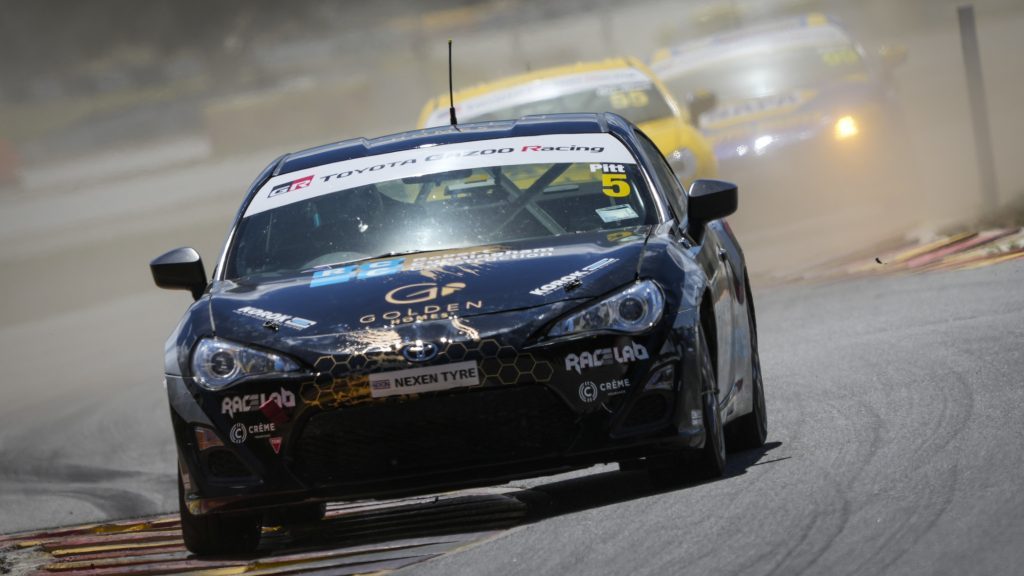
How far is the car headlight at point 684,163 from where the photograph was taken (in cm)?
1362

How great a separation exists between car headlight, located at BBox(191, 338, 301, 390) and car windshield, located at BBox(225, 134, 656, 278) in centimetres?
75

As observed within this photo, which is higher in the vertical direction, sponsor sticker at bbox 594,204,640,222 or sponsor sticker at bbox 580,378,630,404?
sponsor sticker at bbox 594,204,640,222

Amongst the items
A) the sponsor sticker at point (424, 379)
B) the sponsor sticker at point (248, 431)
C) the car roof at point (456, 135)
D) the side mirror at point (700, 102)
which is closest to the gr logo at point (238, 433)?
the sponsor sticker at point (248, 431)

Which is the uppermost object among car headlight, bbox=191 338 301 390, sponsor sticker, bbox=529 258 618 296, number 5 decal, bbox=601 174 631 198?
number 5 decal, bbox=601 174 631 198

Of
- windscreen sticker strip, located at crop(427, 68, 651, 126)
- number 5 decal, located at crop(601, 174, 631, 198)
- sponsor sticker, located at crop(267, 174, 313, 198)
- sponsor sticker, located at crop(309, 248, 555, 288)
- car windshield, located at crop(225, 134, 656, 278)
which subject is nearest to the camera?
sponsor sticker, located at crop(309, 248, 555, 288)

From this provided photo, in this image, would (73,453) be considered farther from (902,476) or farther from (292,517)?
(902,476)

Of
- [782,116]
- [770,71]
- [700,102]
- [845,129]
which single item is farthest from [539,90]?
[770,71]

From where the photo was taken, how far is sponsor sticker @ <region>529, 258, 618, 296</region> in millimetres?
5891

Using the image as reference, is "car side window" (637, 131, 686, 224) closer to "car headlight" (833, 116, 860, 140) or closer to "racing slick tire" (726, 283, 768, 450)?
"racing slick tire" (726, 283, 768, 450)

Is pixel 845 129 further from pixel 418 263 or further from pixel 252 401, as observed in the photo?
pixel 252 401

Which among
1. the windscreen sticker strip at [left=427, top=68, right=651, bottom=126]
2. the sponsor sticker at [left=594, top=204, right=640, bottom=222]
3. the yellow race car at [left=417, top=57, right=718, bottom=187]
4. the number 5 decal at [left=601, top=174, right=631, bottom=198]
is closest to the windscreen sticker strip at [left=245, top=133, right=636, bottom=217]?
the number 5 decal at [left=601, top=174, right=631, bottom=198]

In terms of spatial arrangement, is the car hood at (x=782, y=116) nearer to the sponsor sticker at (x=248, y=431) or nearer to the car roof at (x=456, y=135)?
the car roof at (x=456, y=135)

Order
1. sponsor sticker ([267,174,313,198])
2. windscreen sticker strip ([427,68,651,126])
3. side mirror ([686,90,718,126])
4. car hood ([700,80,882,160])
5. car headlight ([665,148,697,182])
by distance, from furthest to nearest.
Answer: car hood ([700,80,882,160]) < side mirror ([686,90,718,126]) < windscreen sticker strip ([427,68,651,126]) < car headlight ([665,148,697,182]) < sponsor sticker ([267,174,313,198])

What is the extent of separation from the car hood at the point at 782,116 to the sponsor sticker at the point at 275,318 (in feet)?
33.7
